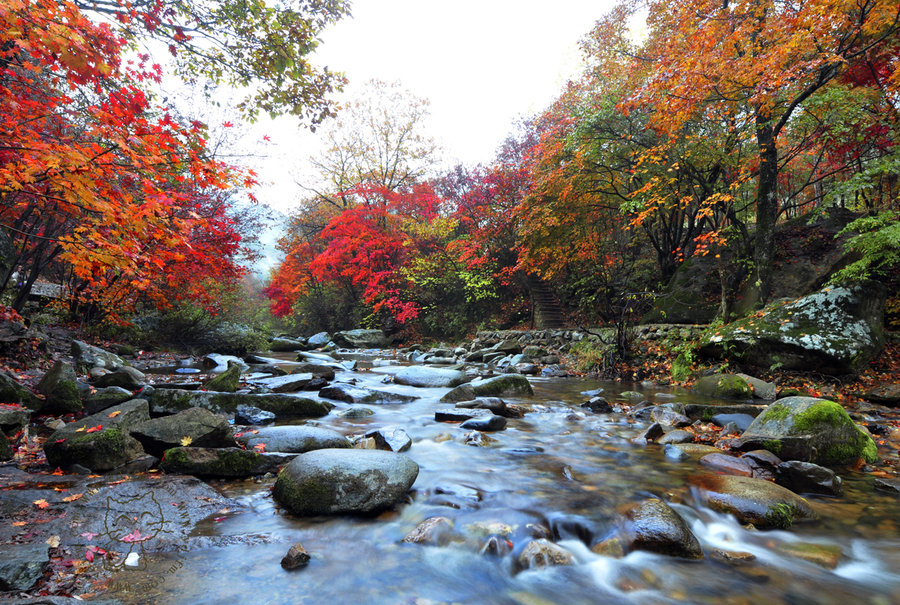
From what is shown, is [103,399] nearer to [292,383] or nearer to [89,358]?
[292,383]

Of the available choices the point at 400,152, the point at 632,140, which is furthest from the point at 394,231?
the point at 632,140

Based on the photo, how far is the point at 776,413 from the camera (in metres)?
3.81

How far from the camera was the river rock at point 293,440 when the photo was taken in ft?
12.3

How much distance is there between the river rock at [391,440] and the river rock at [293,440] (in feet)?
1.08

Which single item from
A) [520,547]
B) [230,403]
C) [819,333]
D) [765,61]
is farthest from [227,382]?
[765,61]

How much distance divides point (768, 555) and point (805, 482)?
1.15m

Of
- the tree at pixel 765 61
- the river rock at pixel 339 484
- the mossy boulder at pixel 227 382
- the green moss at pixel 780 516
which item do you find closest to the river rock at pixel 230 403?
the mossy boulder at pixel 227 382

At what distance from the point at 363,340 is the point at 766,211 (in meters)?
15.8

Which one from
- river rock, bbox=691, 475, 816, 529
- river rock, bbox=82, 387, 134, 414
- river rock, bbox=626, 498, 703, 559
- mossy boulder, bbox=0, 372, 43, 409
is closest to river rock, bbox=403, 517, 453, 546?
river rock, bbox=626, 498, 703, 559

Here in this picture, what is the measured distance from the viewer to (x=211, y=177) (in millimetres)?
4020

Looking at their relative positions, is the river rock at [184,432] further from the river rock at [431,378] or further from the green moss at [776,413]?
the green moss at [776,413]

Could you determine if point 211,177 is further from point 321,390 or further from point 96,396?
point 321,390

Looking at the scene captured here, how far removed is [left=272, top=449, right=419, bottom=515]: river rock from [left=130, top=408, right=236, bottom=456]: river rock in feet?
3.27

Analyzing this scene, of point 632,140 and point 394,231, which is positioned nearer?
point 632,140
